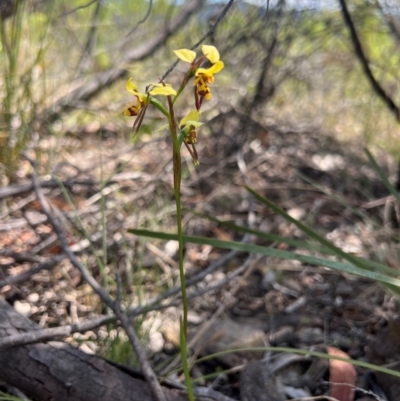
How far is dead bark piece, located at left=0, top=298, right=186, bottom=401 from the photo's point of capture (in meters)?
1.15

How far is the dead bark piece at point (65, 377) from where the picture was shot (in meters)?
1.15

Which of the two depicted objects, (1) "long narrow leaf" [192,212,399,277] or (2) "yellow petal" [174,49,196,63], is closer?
(2) "yellow petal" [174,49,196,63]

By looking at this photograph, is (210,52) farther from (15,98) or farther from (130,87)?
(15,98)

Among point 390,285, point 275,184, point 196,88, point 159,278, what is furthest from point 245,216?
point 196,88

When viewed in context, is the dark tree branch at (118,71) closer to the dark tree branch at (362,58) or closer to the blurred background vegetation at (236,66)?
the blurred background vegetation at (236,66)

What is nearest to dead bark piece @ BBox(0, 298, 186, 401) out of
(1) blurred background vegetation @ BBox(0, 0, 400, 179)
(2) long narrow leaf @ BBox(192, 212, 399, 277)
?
(2) long narrow leaf @ BBox(192, 212, 399, 277)

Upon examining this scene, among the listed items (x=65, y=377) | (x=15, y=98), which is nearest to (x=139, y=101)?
(x=65, y=377)

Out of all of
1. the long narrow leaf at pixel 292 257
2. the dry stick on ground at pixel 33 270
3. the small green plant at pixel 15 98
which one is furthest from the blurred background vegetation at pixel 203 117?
the long narrow leaf at pixel 292 257

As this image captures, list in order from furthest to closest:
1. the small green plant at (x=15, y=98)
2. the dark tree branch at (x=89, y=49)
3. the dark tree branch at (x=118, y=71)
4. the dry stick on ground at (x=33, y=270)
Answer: the dark tree branch at (x=89, y=49) < the dark tree branch at (x=118, y=71) < the small green plant at (x=15, y=98) < the dry stick on ground at (x=33, y=270)

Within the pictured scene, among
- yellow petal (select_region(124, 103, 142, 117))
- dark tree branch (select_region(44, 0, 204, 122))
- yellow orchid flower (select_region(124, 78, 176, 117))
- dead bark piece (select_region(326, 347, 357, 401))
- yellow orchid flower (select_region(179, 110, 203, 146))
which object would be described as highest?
yellow orchid flower (select_region(124, 78, 176, 117))

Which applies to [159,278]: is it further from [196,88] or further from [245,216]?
[196,88]

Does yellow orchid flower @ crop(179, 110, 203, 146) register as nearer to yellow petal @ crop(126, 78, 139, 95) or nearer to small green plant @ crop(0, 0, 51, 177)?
yellow petal @ crop(126, 78, 139, 95)

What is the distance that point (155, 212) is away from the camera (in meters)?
2.23

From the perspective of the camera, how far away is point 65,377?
116 centimetres
